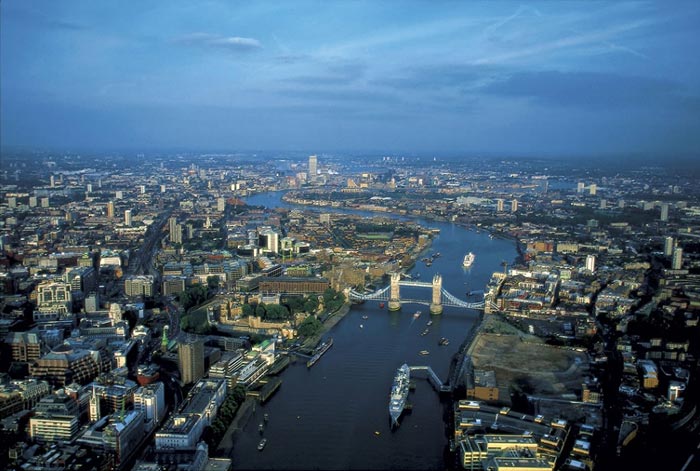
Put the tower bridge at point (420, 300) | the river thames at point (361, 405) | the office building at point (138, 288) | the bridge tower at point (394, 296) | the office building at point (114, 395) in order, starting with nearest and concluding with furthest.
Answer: the river thames at point (361, 405) < the office building at point (114, 395) < the tower bridge at point (420, 300) < the bridge tower at point (394, 296) < the office building at point (138, 288)

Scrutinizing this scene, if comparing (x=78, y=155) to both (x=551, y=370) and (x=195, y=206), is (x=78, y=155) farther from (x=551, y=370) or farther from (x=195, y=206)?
(x=551, y=370)

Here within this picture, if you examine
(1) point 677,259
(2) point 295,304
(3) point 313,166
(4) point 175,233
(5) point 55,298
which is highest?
(3) point 313,166

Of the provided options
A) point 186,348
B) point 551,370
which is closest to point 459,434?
point 551,370

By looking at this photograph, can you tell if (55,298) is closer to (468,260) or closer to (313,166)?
(468,260)

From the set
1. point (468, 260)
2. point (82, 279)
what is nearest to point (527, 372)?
point (468, 260)

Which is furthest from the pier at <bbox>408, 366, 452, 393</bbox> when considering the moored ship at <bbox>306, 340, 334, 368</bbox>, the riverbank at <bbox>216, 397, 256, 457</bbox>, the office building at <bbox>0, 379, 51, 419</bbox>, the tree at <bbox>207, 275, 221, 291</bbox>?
the tree at <bbox>207, 275, 221, 291</bbox>

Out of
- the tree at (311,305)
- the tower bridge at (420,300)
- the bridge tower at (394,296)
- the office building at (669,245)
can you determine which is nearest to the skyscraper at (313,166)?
the office building at (669,245)

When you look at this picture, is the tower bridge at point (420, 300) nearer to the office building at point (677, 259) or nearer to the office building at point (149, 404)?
the office building at point (677, 259)
